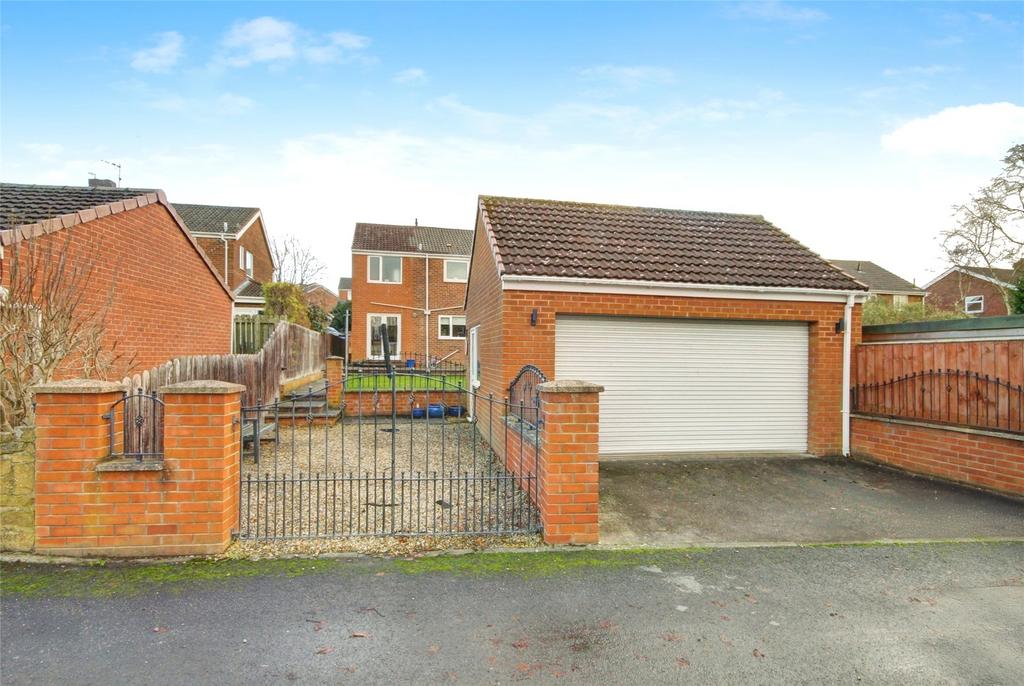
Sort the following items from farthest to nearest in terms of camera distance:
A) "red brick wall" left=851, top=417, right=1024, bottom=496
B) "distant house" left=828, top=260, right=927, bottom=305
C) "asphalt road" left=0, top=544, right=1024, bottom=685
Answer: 1. "distant house" left=828, top=260, right=927, bottom=305
2. "red brick wall" left=851, top=417, right=1024, bottom=496
3. "asphalt road" left=0, top=544, right=1024, bottom=685

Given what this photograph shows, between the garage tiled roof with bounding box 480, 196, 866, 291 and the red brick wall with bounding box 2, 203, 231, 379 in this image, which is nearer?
the red brick wall with bounding box 2, 203, 231, 379

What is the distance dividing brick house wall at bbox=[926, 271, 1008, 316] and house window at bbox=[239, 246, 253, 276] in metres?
38.2

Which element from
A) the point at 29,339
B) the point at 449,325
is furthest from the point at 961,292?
the point at 29,339

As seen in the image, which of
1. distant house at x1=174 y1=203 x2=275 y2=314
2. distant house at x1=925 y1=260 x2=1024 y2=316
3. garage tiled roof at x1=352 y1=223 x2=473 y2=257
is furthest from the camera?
distant house at x1=925 y1=260 x2=1024 y2=316

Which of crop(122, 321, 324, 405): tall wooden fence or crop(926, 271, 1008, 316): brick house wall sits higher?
crop(926, 271, 1008, 316): brick house wall

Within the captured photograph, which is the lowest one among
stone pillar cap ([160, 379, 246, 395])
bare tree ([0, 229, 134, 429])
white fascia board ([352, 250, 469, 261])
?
stone pillar cap ([160, 379, 246, 395])

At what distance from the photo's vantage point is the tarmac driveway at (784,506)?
508 cm

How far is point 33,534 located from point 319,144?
9.67 metres

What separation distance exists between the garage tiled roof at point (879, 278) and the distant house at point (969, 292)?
178cm

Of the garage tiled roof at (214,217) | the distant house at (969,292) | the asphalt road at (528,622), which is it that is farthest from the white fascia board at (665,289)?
the distant house at (969,292)

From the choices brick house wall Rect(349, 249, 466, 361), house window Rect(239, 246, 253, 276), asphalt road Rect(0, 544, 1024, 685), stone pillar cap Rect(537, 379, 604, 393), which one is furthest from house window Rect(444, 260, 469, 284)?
asphalt road Rect(0, 544, 1024, 685)

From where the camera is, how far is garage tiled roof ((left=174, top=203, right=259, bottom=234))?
24859 millimetres

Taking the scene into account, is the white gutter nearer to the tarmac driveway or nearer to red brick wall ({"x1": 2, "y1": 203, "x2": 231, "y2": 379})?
the tarmac driveway

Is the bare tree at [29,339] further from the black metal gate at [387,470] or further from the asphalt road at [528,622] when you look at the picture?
the black metal gate at [387,470]
